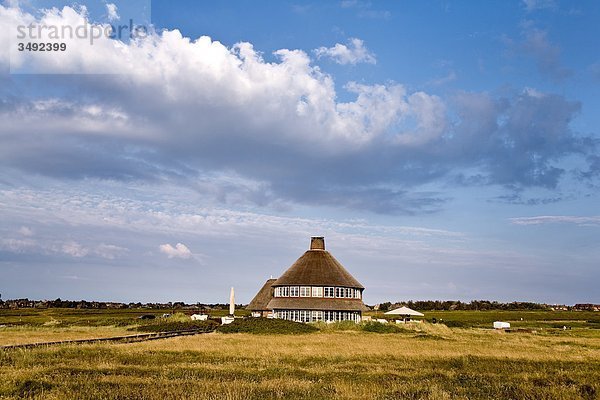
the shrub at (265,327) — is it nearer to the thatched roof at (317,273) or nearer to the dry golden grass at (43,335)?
the dry golden grass at (43,335)

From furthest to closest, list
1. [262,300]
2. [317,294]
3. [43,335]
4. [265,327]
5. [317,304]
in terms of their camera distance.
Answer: [262,300] < [317,294] < [317,304] < [265,327] < [43,335]

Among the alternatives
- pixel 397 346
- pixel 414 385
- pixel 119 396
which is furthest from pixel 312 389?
pixel 397 346

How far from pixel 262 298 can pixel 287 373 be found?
59.1m

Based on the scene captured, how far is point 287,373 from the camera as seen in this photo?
22172 mm

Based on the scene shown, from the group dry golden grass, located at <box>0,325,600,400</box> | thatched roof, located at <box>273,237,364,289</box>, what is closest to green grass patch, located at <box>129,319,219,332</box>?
thatched roof, located at <box>273,237,364,289</box>

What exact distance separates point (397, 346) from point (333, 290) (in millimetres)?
31514

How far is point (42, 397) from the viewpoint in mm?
15258

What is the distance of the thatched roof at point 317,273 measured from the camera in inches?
2700

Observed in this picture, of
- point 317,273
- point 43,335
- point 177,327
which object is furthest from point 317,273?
point 43,335

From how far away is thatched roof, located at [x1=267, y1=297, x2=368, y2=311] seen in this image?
66875 mm

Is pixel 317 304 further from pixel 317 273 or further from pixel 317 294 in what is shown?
pixel 317 273

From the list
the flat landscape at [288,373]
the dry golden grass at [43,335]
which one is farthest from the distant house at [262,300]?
the flat landscape at [288,373]

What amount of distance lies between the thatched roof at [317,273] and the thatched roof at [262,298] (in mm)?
8141

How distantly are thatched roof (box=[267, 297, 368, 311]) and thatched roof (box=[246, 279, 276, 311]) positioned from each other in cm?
995
